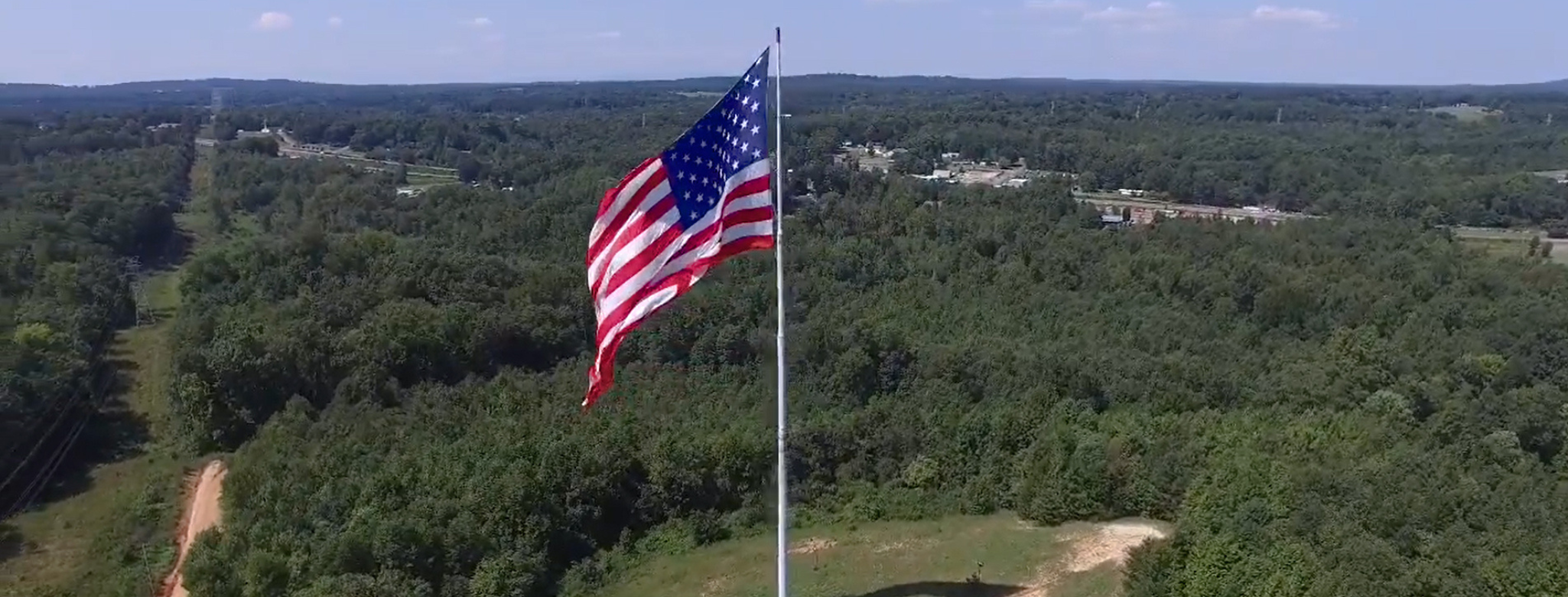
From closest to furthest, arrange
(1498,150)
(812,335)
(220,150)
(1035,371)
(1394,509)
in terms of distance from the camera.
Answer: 1. (1394,509)
2. (1035,371)
3. (812,335)
4. (220,150)
5. (1498,150)

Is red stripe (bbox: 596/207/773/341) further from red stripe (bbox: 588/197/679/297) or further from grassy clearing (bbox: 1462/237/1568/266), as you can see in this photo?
grassy clearing (bbox: 1462/237/1568/266)

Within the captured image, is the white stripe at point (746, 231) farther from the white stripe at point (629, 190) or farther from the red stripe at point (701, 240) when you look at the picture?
the white stripe at point (629, 190)


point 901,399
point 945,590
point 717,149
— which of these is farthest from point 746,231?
point 901,399

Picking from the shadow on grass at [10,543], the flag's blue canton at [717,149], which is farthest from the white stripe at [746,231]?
the shadow on grass at [10,543]

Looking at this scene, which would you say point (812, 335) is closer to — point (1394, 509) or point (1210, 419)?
point (1210, 419)

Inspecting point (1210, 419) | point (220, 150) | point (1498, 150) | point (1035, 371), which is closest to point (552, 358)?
point (1035, 371)

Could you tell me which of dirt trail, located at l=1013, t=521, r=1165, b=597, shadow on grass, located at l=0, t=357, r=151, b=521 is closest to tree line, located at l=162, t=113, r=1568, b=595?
dirt trail, located at l=1013, t=521, r=1165, b=597
